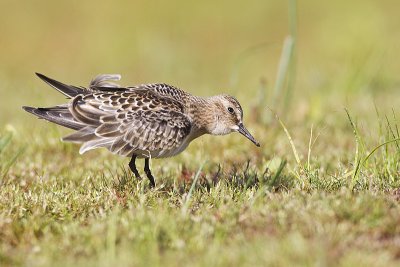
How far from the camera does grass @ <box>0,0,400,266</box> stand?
17.0ft

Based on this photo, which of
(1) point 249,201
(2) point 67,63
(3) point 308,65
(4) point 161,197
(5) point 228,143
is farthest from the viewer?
(2) point 67,63

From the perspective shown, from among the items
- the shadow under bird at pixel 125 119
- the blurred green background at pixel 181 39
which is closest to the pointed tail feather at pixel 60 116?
the shadow under bird at pixel 125 119

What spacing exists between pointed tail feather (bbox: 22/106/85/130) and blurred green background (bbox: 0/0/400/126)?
7.70 meters

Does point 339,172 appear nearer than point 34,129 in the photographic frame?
Yes

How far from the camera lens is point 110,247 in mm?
5098

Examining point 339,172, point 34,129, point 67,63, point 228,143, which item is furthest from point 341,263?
point 67,63

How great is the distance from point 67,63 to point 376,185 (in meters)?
14.8

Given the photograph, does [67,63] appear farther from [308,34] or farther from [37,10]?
[308,34]

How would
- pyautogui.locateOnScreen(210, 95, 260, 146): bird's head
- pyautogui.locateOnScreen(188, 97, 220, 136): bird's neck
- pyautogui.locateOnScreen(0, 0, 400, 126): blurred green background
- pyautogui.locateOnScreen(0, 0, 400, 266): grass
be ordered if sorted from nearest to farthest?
1. pyautogui.locateOnScreen(0, 0, 400, 266): grass
2. pyautogui.locateOnScreen(188, 97, 220, 136): bird's neck
3. pyautogui.locateOnScreen(210, 95, 260, 146): bird's head
4. pyautogui.locateOnScreen(0, 0, 400, 126): blurred green background

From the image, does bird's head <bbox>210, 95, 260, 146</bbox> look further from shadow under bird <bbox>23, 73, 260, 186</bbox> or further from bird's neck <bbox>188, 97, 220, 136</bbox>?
shadow under bird <bbox>23, 73, 260, 186</bbox>

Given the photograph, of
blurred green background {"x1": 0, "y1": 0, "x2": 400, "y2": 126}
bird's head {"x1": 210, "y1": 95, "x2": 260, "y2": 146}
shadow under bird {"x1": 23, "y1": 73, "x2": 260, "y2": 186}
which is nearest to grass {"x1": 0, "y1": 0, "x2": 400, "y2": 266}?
blurred green background {"x1": 0, "y1": 0, "x2": 400, "y2": 126}

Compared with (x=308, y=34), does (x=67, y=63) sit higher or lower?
lower

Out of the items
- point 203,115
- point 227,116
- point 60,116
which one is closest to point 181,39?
point 227,116

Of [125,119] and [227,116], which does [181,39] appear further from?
[125,119]
